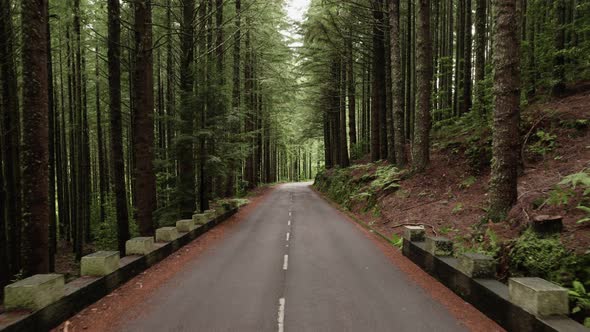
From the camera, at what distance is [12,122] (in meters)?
9.28

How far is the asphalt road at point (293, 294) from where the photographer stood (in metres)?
4.96

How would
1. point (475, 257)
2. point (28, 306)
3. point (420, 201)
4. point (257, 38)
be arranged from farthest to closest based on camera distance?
1. point (257, 38)
2. point (420, 201)
3. point (475, 257)
4. point (28, 306)

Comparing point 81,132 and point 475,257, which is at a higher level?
point 81,132

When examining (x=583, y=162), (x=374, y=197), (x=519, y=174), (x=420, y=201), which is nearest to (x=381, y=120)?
(x=374, y=197)

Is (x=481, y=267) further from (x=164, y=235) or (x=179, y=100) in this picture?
(x=179, y=100)

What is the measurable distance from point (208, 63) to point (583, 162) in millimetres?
13704

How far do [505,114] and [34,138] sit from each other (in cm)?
1074

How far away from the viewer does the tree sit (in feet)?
24.4

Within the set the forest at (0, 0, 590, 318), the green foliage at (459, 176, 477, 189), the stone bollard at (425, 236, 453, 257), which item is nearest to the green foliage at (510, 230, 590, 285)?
the stone bollard at (425, 236, 453, 257)

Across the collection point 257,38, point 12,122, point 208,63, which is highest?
point 257,38

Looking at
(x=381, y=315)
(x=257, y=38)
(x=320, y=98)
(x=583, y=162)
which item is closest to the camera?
(x=381, y=315)

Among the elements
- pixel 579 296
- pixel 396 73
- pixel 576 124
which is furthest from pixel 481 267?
pixel 396 73

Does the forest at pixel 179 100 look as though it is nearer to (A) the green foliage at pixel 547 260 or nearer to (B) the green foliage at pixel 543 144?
(B) the green foliage at pixel 543 144

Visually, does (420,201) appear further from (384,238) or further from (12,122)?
(12,122)
